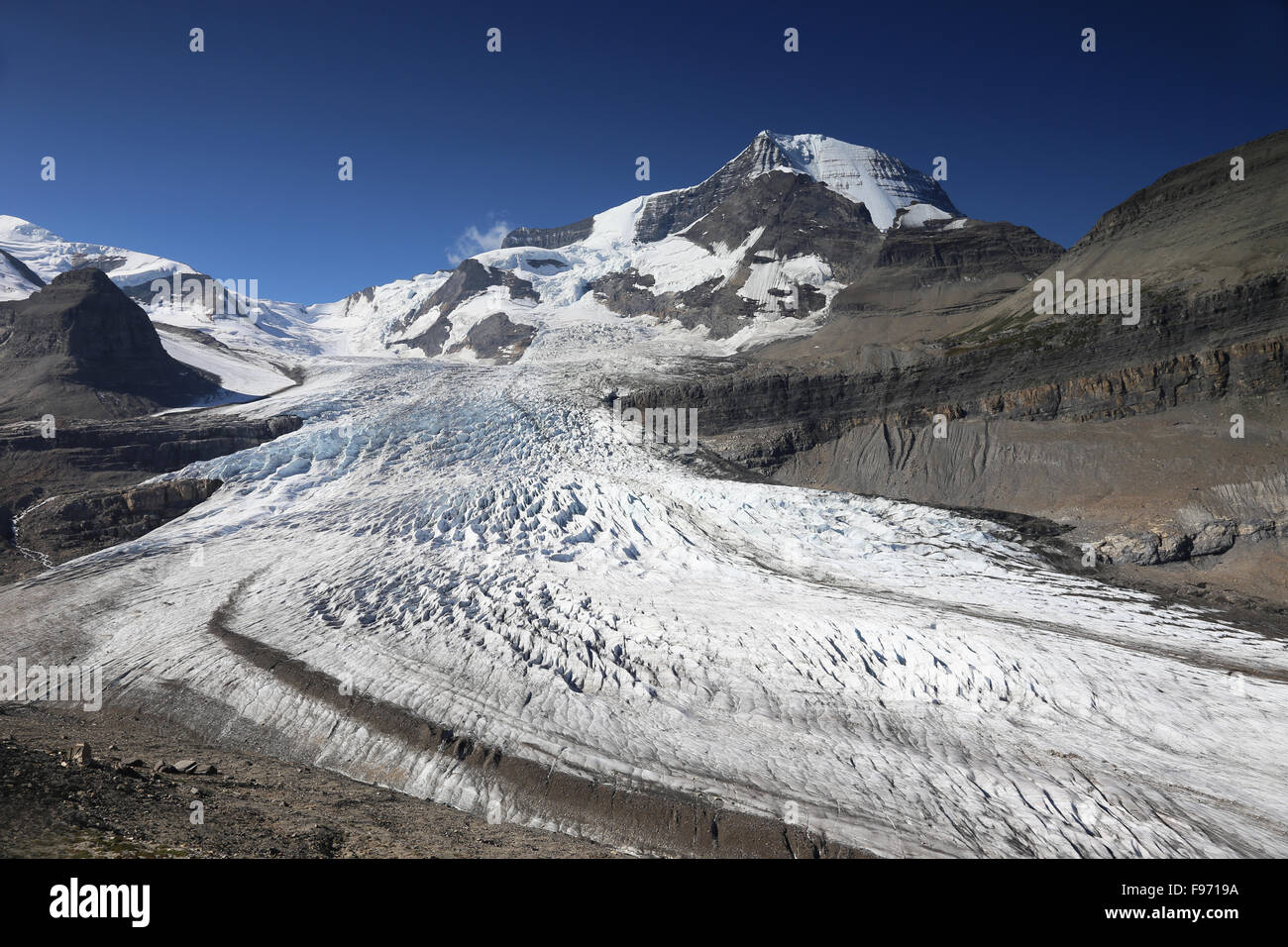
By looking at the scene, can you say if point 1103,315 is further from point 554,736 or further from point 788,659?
point 554,736

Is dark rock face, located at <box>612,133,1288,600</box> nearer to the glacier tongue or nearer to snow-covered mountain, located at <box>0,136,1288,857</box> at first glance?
snow-covered mountain, located at <box>0,136,1288,857</box>

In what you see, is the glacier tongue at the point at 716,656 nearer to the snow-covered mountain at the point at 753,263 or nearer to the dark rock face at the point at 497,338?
the snow-covered mountain at the point at 753,263

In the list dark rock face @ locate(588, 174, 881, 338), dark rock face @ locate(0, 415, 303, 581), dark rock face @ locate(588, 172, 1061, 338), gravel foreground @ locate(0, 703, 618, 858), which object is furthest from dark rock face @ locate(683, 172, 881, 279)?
gravel foreground @ locate(0, 703, 618, 858)

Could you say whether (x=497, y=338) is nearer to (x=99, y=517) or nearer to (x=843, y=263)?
(x=843, y=263)

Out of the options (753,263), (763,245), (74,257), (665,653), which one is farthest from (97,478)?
(74,257)

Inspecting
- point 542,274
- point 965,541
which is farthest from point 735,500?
point 542,274

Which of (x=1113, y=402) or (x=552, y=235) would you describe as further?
(x=552, y=235)
